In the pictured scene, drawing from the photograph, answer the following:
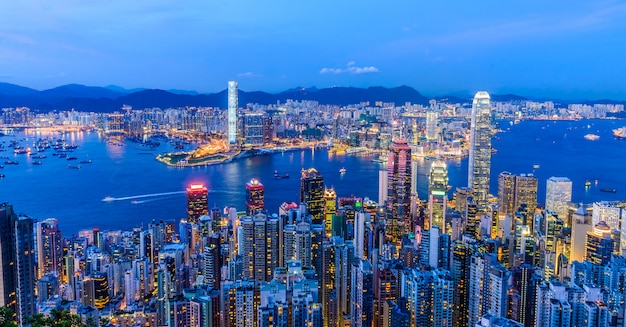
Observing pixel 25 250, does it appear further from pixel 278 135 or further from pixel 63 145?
pixel 278 135

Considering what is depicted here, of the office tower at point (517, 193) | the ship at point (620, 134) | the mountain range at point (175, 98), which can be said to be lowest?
the office tower at point (517, 193)

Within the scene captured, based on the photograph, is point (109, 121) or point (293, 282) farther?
point (109, 121)

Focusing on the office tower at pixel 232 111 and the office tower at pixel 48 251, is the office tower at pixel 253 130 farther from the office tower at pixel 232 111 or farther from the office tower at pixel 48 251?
the office tower at pixel 48 251

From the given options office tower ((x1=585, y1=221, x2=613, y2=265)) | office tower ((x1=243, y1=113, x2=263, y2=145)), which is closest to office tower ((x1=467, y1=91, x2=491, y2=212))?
office tower ((x1=585, y1=221, x2=613, y2=265))

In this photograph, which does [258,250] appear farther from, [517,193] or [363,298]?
[517,193]

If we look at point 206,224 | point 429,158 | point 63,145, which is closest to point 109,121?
point 63,145

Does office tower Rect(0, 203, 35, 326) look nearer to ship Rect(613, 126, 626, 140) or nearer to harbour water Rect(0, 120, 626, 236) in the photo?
harbour water Rect(0, 120, 626, 236)

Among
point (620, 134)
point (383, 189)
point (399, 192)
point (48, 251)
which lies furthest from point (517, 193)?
point (620, 134)

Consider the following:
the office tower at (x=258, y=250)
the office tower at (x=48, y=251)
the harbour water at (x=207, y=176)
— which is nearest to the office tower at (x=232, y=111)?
the harbour water at (x=207, y=176)
